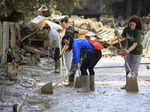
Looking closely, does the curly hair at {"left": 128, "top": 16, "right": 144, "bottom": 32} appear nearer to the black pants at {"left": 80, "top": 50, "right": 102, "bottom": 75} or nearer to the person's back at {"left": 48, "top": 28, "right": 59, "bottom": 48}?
the black pants at {"left": 80, "top": 50, "right": 102, "bottom": 75}

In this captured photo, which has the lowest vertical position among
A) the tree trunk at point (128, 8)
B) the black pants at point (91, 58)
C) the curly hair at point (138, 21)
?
the black pants at point (91, 58)

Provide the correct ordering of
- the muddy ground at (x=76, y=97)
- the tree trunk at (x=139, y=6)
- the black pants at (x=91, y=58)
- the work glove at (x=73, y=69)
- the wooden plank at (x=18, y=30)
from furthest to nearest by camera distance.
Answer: the tree trunk at (x=139, y=6) < the wooden plank at (x=18, y=30) < the work glove at (x=73, y=69) < the black pants at (x=91, y=58) < the muddy ground at (x=76, y=97)

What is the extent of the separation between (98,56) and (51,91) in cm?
141

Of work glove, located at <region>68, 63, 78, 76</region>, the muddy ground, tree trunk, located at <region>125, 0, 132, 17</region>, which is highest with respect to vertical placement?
tree trunk, located at <region>125, 0, 132, 17</region>

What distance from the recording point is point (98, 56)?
927 centimetres

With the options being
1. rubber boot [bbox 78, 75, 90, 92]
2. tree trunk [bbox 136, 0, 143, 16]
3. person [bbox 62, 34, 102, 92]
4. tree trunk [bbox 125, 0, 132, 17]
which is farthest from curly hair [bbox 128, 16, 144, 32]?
tree trunk [bbox 125, 0, 132, 17]

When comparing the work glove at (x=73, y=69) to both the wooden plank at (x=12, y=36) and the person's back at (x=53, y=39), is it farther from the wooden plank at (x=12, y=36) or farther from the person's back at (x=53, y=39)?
the wooden plank at (x=12, y=36)

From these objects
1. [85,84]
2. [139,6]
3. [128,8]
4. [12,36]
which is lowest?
[85,84]

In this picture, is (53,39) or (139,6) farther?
(139,6)

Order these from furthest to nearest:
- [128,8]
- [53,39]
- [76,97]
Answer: [128,8], [53,39], [76,97]

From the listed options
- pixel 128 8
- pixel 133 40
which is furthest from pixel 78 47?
pixel 128 8

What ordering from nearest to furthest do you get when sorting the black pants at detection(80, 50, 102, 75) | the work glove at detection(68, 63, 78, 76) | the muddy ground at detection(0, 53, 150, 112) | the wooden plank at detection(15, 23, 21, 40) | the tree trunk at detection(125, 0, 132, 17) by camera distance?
the muddy ground at detection(0, 53, 150, 112)
the black pants at detection(80, 50, 102, 75)
the work glove at detection(68, 63, 78, 76)
the wooden plank at detection(15, 23, 21, 40)
the tree trunk at detection(125, 0, 132, 17)

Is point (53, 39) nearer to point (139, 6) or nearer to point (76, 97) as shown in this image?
point (76, 97)

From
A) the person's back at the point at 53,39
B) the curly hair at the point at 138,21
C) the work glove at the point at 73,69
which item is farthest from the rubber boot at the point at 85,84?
the person's back at the point at 53,39
